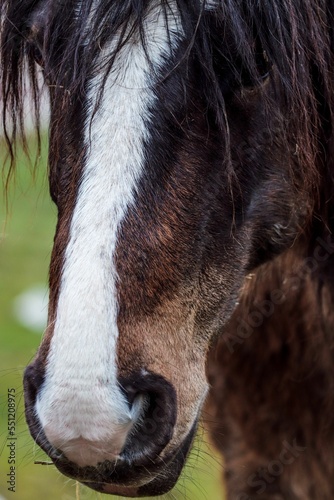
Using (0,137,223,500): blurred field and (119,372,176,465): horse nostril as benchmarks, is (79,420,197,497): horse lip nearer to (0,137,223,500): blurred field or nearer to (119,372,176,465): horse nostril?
(119,372,176,465): horse nostril

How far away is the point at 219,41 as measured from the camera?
2.02 m

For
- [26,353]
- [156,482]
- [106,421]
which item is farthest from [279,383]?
[26,353]

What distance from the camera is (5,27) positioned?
2318 millimetres

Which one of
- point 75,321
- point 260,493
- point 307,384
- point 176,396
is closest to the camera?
point 75,321

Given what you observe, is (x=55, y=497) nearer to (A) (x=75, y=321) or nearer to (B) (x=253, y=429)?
(B) (x=253, y=429)

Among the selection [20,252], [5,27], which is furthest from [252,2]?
[20,252]

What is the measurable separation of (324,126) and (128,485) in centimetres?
108

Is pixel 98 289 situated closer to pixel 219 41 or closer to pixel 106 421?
pixel 106 421

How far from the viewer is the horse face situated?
5.76 ft

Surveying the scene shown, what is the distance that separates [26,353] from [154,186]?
3.80m

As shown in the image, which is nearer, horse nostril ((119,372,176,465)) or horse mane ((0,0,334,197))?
horse nostril ((119,372,176,465))

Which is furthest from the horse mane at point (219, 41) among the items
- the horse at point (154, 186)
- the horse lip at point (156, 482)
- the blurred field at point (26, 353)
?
the horse lip at point (156, 482)

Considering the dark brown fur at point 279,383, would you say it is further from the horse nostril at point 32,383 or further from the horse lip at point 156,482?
the horse nostril at point 32,383

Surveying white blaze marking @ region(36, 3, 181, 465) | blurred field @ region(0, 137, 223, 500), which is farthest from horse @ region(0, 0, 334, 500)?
blurred field @ region(0, 137, 223, 500)
